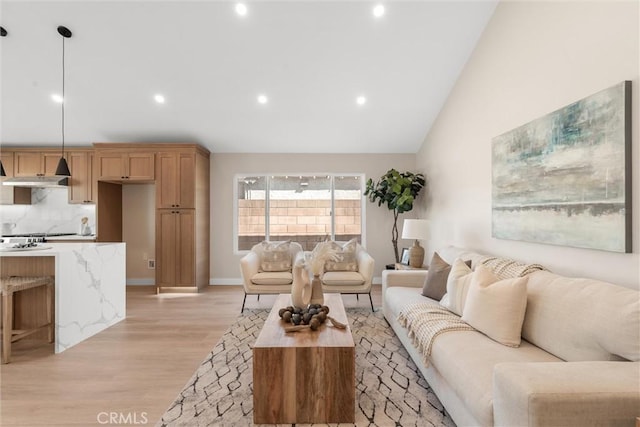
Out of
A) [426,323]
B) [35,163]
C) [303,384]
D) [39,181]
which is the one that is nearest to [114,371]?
[303,384]

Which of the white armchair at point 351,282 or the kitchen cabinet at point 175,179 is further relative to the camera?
the kitchen cabinet at point 175,179

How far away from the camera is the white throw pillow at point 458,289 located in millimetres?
2510

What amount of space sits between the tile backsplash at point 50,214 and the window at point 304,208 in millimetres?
2706

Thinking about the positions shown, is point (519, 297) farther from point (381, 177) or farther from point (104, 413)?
point (381, 177)

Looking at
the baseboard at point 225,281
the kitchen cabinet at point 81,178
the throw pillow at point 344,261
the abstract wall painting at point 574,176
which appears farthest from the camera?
the baseboard at point 225,281

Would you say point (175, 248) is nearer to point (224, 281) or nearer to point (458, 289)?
point (224, 281)

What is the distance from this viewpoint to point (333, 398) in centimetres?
197

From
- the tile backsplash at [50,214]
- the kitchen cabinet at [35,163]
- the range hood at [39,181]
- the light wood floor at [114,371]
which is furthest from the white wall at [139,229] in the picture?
the light wood floor at [114,371]

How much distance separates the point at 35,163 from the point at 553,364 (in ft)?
22.6

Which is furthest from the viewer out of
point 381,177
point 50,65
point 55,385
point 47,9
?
point 381,177

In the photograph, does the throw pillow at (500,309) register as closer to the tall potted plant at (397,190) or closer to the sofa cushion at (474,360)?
the sofa cushion at (474,360)

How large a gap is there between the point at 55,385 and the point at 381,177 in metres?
4.74

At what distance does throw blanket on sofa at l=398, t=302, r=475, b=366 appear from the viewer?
2182 mm

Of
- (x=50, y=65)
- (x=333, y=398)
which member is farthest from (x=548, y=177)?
(x=50, y=65)
